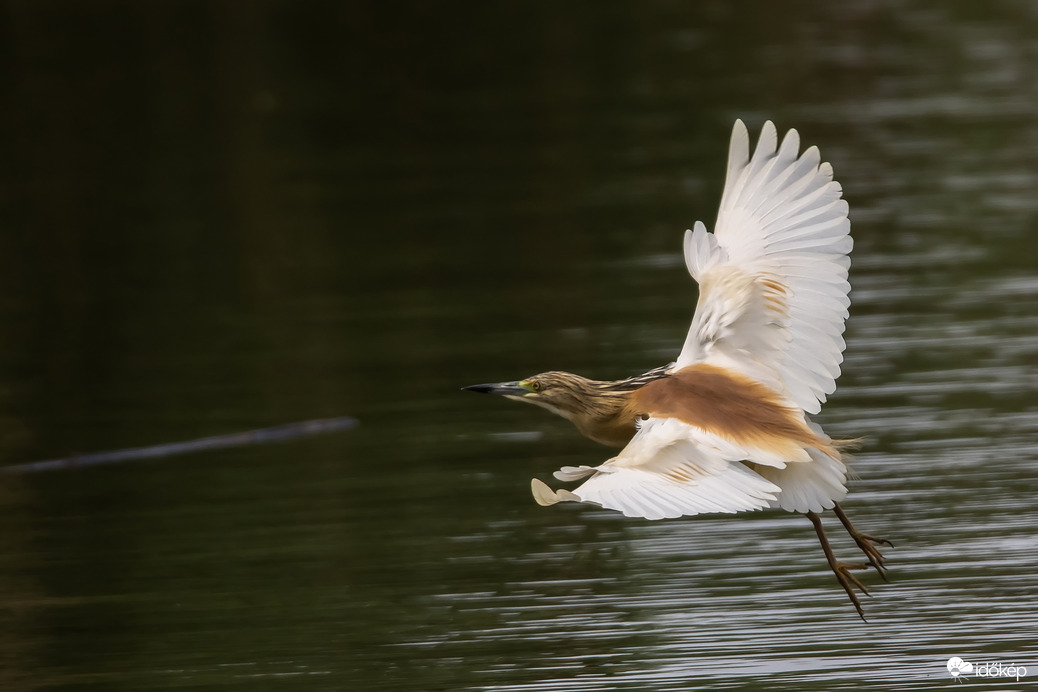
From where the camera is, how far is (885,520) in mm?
7629

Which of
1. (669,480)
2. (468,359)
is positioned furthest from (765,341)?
(468,359)

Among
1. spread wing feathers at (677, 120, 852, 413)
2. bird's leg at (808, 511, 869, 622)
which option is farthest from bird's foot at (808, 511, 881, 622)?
spread wing feathers at (677, 120, 852, 413)

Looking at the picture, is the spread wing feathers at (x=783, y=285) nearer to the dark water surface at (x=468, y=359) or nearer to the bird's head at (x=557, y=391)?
the bird's head at (x=557, y=391)

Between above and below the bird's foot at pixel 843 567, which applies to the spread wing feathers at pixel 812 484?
above

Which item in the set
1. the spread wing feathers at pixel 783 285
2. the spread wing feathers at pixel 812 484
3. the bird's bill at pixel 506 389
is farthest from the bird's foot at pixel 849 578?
the bird's bill at pixel 506 389

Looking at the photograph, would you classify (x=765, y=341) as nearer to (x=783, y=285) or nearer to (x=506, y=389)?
(x=783, y=285)

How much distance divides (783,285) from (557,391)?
0.86 meters

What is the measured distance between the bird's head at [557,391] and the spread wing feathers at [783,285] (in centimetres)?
36

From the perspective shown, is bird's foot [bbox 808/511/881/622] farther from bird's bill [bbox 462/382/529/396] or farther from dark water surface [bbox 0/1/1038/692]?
bird's bill [bbox 462/382/529/396]

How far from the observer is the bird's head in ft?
20.8

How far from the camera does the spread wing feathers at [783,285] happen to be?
621cm

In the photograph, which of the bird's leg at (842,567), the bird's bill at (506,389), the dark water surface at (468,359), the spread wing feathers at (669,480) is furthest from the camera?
the dark water surface at (468,359)

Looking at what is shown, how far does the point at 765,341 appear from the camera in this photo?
625 centimetres

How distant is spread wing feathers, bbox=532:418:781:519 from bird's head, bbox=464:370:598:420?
569 mm
